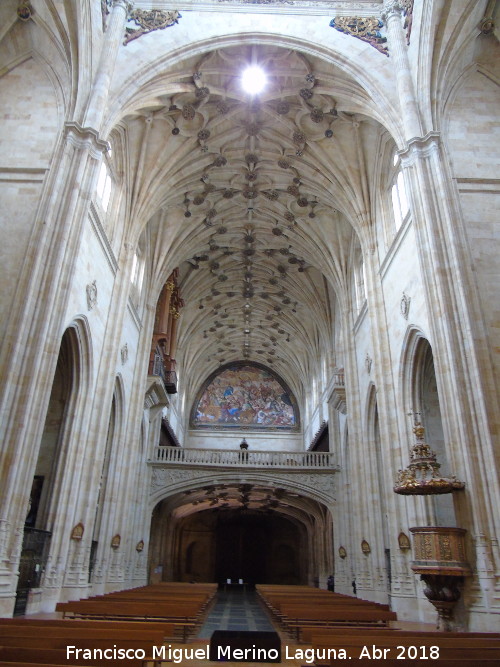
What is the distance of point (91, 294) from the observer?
13.8 metres

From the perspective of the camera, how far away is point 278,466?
23.1 m

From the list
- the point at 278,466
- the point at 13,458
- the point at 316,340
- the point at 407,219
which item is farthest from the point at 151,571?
the point at 407,219

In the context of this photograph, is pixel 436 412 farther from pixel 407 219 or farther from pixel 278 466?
pixel 278 466

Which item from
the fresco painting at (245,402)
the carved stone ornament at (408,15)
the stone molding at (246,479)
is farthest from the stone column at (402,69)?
the fresco painting at (245,402)

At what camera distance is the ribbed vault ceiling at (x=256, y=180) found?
54.5 feet

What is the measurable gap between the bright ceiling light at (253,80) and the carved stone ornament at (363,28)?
2532mm

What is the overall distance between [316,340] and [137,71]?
19155 millimetres

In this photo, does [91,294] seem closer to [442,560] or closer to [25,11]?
[25,11]

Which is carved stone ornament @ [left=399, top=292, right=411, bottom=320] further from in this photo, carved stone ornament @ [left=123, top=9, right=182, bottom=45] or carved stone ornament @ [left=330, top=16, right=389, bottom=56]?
carved stone ornament @ [left=123, top=9, right=182, bottom=45]

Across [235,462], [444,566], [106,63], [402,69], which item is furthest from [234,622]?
[402,69]

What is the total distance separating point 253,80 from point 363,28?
367 centimetres

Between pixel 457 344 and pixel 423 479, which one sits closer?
pixel 423 479

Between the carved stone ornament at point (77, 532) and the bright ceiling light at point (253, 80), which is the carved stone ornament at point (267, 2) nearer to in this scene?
the bright ceiling light at point (253, 80)

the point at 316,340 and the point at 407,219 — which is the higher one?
the point at 316,340
